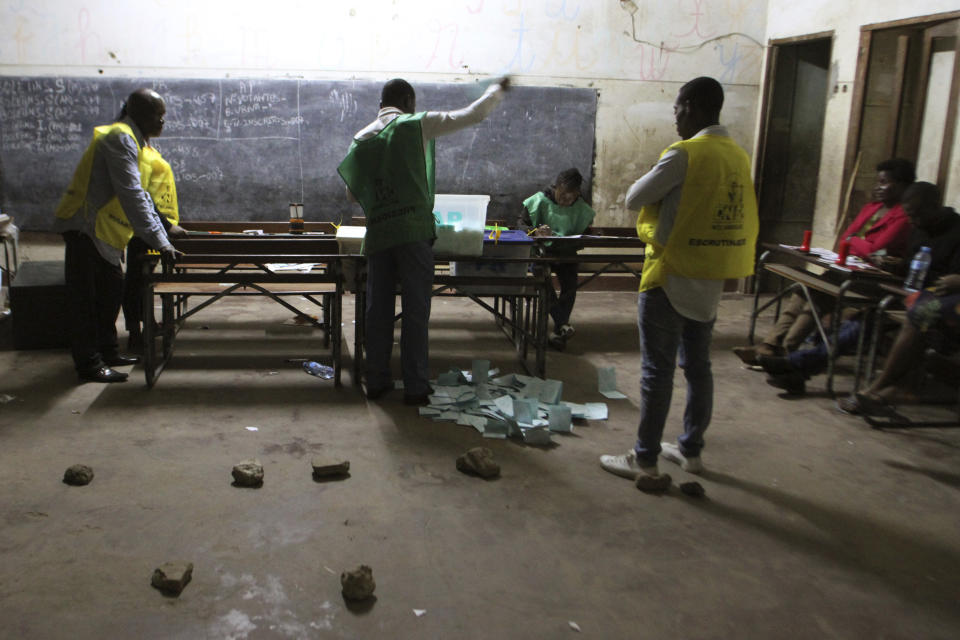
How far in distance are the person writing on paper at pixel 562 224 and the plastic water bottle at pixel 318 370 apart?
1674 millimetres

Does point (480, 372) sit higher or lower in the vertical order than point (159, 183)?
lower

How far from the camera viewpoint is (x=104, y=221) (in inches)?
155

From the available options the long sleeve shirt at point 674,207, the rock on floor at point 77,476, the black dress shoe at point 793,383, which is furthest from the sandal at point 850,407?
the rock on floor at point 77,476

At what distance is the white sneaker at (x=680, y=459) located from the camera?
3.10 meters

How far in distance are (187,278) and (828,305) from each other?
12.9 feet

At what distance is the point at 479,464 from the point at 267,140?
4.95 m

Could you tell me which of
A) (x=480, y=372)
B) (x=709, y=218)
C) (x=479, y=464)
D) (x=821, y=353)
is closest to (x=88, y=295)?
(x=480, y=372)

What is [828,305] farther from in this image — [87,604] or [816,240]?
[87,604]

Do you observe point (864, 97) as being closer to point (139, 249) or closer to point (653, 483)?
point (653, 483)

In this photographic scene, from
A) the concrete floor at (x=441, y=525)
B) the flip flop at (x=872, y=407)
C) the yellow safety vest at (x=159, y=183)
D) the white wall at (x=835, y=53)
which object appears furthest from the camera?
the white wall at (x=835, y=53)

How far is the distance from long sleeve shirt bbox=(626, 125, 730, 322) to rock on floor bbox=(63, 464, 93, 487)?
2.33m

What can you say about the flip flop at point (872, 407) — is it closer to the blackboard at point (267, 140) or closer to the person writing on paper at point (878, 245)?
the person writing on paper at point (878, 245)

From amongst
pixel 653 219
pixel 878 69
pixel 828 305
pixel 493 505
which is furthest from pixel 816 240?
pixel 493 505

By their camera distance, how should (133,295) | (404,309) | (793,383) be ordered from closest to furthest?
(404,309), (793,383), (133,295)
